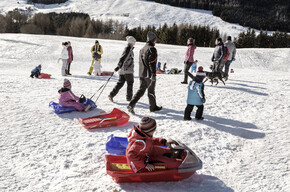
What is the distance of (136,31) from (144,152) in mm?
60781

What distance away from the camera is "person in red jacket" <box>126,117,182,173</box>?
379cm

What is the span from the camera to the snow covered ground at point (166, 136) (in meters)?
4.04

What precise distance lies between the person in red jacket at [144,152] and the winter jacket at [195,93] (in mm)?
2539

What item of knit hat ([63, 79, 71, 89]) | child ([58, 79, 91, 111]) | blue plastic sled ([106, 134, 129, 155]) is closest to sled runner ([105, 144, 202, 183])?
blue plastic sled ([106, 134, 129, 155])

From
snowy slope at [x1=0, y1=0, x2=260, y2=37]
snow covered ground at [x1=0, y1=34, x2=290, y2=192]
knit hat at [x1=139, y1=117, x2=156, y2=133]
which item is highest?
snowy slope at [x1=0, y1=0, x2=260, y2=37]

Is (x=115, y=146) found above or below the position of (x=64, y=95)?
below

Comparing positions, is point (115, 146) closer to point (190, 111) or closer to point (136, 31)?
point (190, 111)

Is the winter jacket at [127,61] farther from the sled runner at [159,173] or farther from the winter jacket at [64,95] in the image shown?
the sled runner at [159,173]

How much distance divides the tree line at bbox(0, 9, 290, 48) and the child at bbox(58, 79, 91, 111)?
160ft

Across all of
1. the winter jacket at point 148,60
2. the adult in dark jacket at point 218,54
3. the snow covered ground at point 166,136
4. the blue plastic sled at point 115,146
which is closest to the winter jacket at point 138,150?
the snow covered ground at point 166,136

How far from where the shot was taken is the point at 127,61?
755 cm

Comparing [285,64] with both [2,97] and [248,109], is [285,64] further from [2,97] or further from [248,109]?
[2,97]

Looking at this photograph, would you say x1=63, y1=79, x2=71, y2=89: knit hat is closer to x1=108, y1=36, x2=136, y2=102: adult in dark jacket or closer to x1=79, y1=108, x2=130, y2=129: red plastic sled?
x1=79, y1=108, x2=130, y2=129: red plastic sled

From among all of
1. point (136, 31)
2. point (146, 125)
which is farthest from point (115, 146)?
point (136, 31)
